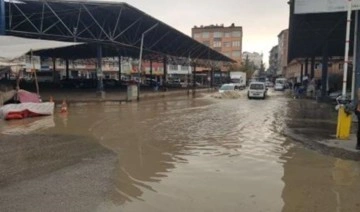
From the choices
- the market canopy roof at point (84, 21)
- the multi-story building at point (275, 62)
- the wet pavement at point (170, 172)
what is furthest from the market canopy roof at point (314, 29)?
the multi-story building at point (275, 62)

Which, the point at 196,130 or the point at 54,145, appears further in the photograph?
the point at 196,130

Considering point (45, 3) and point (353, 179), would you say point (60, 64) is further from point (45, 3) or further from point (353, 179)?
point (353, 179)

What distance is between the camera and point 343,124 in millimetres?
13156

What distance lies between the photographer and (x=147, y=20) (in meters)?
44.2

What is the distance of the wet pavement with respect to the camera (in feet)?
23.4

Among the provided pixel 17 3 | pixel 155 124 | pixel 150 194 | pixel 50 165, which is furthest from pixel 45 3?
pixel 150 194

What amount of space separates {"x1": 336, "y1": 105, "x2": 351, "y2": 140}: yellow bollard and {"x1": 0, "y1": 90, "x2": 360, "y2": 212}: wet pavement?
131cm

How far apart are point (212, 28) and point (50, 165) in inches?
5707

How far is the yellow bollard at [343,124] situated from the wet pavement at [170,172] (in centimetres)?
131

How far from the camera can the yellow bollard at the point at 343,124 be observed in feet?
43.0

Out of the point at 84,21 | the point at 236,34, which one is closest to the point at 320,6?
the point at 84,21

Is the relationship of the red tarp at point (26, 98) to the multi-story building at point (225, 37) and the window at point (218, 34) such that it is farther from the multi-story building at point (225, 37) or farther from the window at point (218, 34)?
the window at point (218, 34)

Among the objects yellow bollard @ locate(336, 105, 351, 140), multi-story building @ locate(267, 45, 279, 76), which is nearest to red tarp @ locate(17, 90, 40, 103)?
yellow bollard @ locate(336, 105, 351, 140)

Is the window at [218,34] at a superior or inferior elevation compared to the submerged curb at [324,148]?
superior
